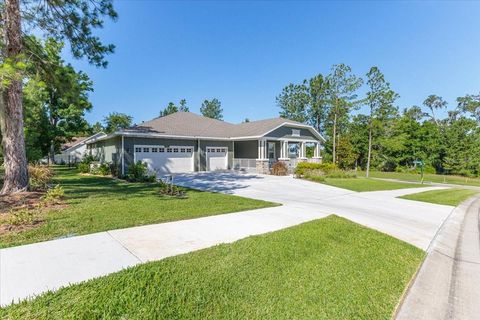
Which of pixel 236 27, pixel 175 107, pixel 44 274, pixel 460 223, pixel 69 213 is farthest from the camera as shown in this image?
pixel 175 107

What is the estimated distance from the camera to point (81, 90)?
8.62 m

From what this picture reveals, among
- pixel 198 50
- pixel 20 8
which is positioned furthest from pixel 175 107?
pixel 20 8

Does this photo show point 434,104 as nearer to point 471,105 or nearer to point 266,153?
point 471,105

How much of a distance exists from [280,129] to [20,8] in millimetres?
17954

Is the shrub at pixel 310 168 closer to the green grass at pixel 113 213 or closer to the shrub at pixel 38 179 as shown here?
the green grass at pixel 113 213

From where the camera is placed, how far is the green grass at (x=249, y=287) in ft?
8.66

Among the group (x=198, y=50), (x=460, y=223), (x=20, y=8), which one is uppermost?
(x=198, y=50)

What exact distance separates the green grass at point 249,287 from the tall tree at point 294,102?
1618 inches

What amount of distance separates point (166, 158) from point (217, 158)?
15.9 ft

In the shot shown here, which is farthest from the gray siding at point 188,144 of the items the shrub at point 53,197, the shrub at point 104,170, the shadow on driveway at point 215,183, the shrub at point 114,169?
the shrub at point 53,197

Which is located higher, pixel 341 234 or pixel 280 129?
pixel 280 129

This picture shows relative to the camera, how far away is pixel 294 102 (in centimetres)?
→ 4422

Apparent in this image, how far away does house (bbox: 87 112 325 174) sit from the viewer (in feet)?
56.7

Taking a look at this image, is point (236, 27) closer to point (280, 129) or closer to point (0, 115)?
point (280, 129)
